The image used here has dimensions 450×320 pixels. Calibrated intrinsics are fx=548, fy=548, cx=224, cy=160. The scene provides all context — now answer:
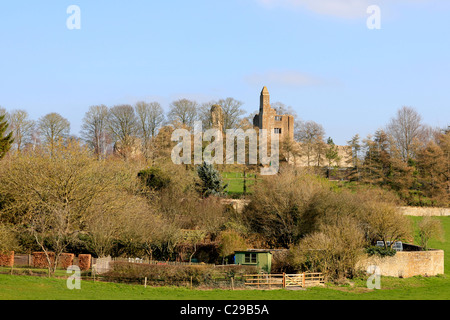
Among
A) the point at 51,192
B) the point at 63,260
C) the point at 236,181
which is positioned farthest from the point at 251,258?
the point at 236,181

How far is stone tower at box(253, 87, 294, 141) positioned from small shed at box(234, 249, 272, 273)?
56179 mm

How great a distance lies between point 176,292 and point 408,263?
15.7m

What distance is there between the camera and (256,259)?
105 feet

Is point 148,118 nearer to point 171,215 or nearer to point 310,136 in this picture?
point 310,136

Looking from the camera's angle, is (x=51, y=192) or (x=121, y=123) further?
(x=121, y=123)

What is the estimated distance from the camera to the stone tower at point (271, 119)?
289ft

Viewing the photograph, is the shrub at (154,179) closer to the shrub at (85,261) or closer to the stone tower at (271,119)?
the shrub at (85,261)

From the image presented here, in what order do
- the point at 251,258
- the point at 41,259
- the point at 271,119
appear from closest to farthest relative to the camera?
the point at 41,259
the point at 251,258
the point at 271,119

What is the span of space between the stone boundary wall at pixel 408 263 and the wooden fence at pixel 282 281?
4.48 metres

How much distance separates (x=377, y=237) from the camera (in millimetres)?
36969

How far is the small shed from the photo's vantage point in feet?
104

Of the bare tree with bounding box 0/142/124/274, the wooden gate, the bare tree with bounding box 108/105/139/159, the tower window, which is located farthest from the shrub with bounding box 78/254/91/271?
the bare tree with bounding box 108/105/139/159

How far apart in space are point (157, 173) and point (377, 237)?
68.6 ft
